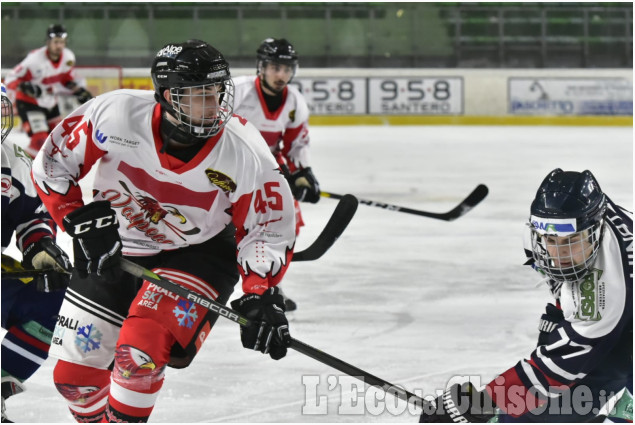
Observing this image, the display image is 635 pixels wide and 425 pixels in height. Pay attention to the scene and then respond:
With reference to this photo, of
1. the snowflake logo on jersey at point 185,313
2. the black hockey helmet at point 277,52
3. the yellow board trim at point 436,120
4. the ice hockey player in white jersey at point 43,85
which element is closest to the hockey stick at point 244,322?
the snowflake logo on jersey at point 185,313

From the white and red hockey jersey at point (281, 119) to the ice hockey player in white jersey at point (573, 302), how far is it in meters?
2.64

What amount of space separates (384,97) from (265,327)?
1118 cm

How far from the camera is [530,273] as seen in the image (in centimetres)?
489

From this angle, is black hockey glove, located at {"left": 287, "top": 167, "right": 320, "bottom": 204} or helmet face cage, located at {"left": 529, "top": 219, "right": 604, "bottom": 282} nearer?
helmet face cage, located at {"left": 529, "top": 219, "right": 604, "bottom": 282}

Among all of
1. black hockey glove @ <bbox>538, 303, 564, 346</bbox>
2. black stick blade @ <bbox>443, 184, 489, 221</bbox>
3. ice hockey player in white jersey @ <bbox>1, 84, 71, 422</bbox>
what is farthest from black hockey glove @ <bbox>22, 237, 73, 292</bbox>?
black stick blade @ <bbox>443, 184, 489, 221</bbox>

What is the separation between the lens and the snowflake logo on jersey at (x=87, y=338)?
246cm

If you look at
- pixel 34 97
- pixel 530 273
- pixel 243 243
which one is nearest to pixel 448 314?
Answer: pixel 530 273

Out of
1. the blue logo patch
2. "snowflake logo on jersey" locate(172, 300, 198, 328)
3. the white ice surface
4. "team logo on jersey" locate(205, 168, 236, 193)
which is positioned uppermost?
the blue logo patch

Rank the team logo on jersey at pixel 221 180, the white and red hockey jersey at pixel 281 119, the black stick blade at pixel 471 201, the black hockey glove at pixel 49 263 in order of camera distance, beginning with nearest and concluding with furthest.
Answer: the team logo on jersey at pixel 221 180, the black hockey glove at pixel 49 263, the white and red hockey jersey at pixel 281 119, the black stick blade at pixel 471 201

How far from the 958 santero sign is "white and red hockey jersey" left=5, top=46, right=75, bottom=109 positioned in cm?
438

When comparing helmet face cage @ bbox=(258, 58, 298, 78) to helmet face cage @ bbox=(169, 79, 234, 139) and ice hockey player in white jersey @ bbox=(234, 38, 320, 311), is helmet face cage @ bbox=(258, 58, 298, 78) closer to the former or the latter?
ice hockey player in white jersey @ bbox=(234, 38, 320, 311)

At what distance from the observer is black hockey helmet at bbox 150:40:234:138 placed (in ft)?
7.88

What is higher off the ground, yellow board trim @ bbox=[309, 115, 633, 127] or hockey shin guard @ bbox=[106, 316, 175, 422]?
hockey shin guard @ bbox=[106, 316, 175, 422]

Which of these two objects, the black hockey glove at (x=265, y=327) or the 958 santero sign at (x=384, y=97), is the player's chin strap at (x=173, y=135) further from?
the 958 santero sign at (x=384, y=97)
